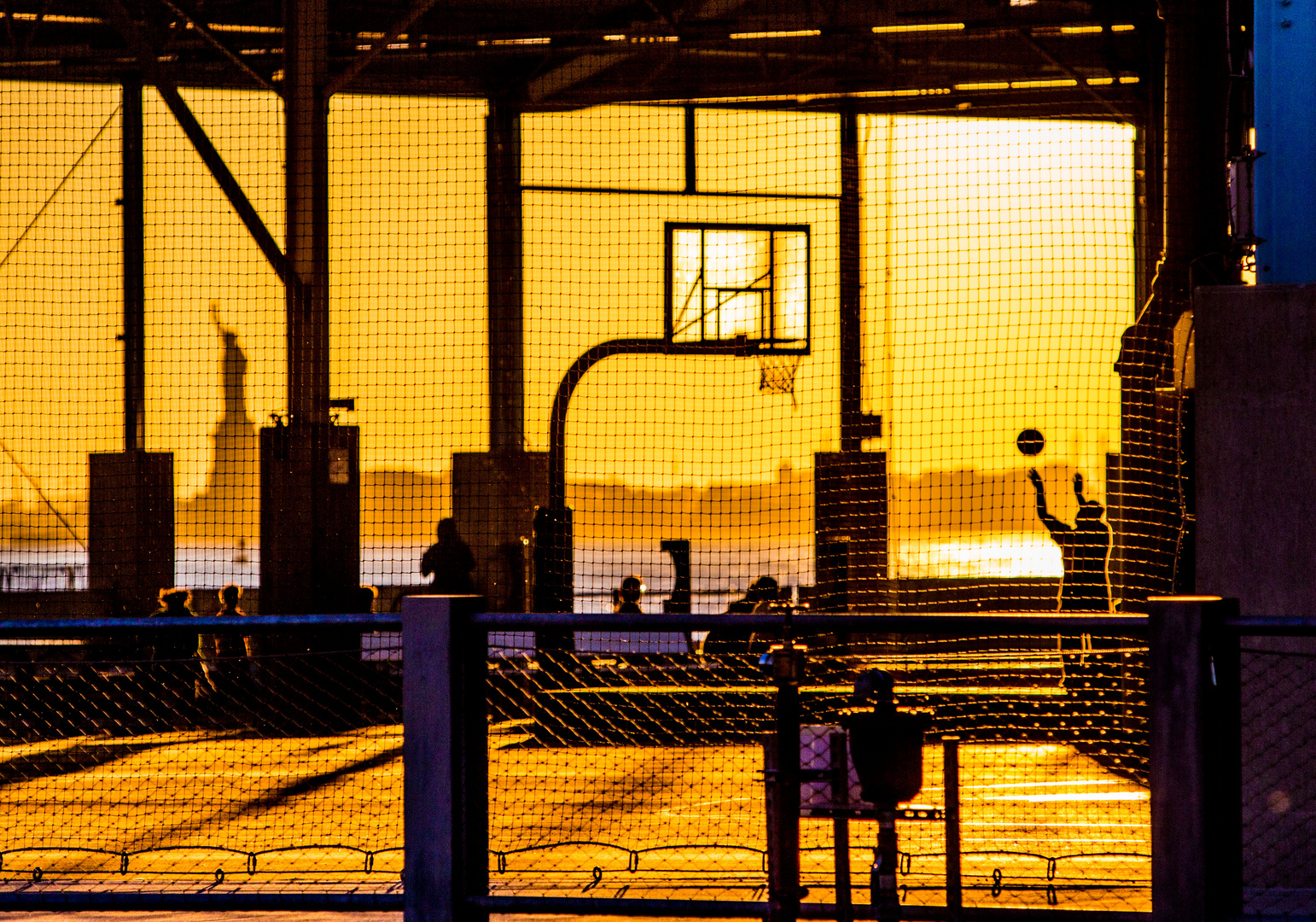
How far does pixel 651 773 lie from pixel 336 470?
4151 millimetres

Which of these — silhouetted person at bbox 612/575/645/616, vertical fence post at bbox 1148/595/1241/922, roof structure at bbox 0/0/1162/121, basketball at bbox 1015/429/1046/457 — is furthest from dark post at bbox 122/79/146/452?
vertical fence post at bbox 1148/595/1241/922

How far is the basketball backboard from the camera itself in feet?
44.2

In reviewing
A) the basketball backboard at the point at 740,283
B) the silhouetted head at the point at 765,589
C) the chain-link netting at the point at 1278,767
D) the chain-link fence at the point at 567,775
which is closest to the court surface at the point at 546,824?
the chain-link fence at the point at 567,775

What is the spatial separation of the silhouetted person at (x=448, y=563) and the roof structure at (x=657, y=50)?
12.6ft

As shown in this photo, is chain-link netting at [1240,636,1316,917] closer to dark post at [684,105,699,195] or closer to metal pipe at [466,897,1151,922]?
metal pipe at [466,897,1151,922]

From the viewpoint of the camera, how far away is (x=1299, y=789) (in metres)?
4.25

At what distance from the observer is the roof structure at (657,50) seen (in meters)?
12.1

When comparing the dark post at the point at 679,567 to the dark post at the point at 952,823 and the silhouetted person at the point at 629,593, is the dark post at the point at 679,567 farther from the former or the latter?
the dark post at the point at 952,823

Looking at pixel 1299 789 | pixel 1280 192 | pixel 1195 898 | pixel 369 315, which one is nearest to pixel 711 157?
pixel 369 315

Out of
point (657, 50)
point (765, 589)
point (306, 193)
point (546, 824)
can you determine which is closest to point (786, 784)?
point (546, 824)

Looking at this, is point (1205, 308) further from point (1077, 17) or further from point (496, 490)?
point (496, 490)

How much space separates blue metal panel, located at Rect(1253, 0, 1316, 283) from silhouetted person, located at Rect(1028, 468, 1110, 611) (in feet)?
11.6

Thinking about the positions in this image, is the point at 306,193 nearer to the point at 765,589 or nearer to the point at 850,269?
the point at 765,589

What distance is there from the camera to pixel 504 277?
47.8 feet
